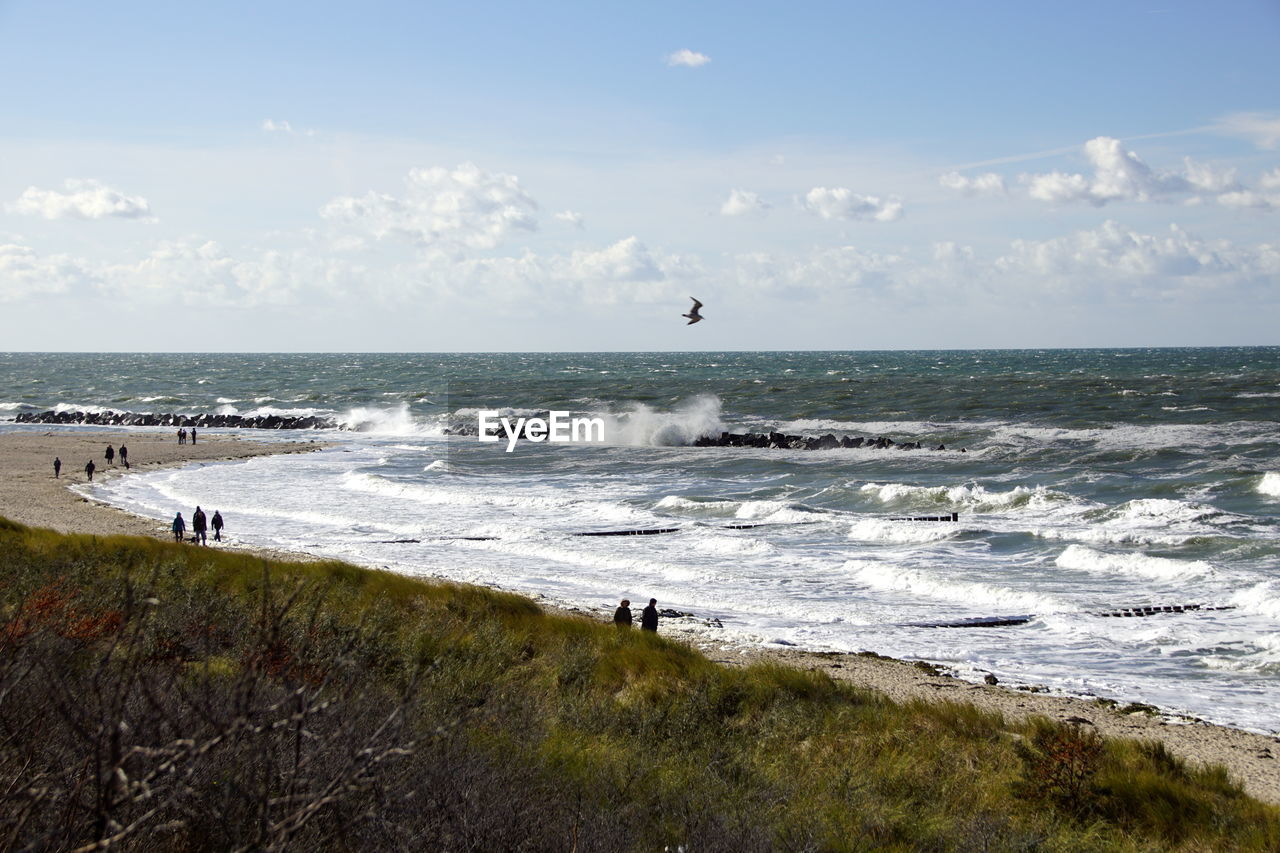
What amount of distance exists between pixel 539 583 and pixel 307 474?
86.5 ft

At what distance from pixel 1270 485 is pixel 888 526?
14143 mm

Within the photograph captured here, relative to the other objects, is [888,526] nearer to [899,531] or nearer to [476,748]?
[899,531]

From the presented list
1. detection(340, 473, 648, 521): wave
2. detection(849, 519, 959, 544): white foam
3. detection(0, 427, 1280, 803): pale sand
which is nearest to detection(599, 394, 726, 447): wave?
detection(340, 473, 648, 521): wave

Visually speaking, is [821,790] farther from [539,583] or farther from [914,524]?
[914,524]

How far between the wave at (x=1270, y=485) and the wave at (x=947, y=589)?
1636 centimetres

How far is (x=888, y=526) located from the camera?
28562 mm

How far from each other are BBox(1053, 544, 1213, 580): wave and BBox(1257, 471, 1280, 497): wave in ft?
38.1

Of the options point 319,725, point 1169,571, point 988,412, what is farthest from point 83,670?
point 988,412

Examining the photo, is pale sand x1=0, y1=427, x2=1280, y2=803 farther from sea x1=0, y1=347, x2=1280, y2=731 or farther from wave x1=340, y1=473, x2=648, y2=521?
wave x1=340, y1=473, x2=648, y2=521

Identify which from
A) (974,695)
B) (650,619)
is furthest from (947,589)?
(650,619)

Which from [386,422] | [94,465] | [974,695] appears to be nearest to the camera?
[974,695]

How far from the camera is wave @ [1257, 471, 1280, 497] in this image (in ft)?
105

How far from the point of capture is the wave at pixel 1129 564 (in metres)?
22.1

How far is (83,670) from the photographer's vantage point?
7730 millimetres
